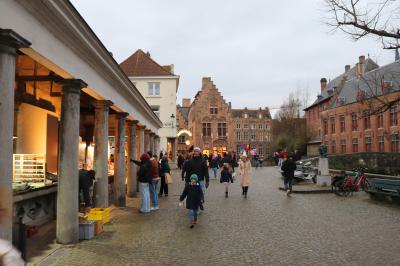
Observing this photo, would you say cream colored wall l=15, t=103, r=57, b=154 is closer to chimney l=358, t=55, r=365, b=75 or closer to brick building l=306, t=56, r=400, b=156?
brick building l=306, t=56, r=400, b=156

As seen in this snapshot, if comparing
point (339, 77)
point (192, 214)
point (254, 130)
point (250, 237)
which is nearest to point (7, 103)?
point (250, 237)

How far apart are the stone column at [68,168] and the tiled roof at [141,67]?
34324 mm

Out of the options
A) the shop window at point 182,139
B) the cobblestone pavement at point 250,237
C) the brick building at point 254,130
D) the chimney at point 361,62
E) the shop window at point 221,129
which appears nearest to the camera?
the cobblestone pavement at point 250,237

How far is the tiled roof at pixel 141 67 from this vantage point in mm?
42531

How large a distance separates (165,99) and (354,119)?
2708 cm

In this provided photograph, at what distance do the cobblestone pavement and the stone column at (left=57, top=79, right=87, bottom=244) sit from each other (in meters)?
0.50

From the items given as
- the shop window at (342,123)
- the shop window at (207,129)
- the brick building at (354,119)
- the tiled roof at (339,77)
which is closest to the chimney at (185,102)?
the shop window at (207,129)

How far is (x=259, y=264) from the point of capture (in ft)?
21.7

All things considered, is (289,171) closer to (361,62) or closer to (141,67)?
(141,67)

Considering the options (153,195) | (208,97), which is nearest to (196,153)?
(153,195)

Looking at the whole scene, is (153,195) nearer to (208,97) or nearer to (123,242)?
(123,242)

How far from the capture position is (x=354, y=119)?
54750 mm

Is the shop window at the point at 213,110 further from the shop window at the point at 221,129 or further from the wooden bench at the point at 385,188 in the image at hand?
the wooden bench at the point at 385,188

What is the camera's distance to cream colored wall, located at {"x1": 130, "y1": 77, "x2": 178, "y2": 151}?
4244 centimetres
